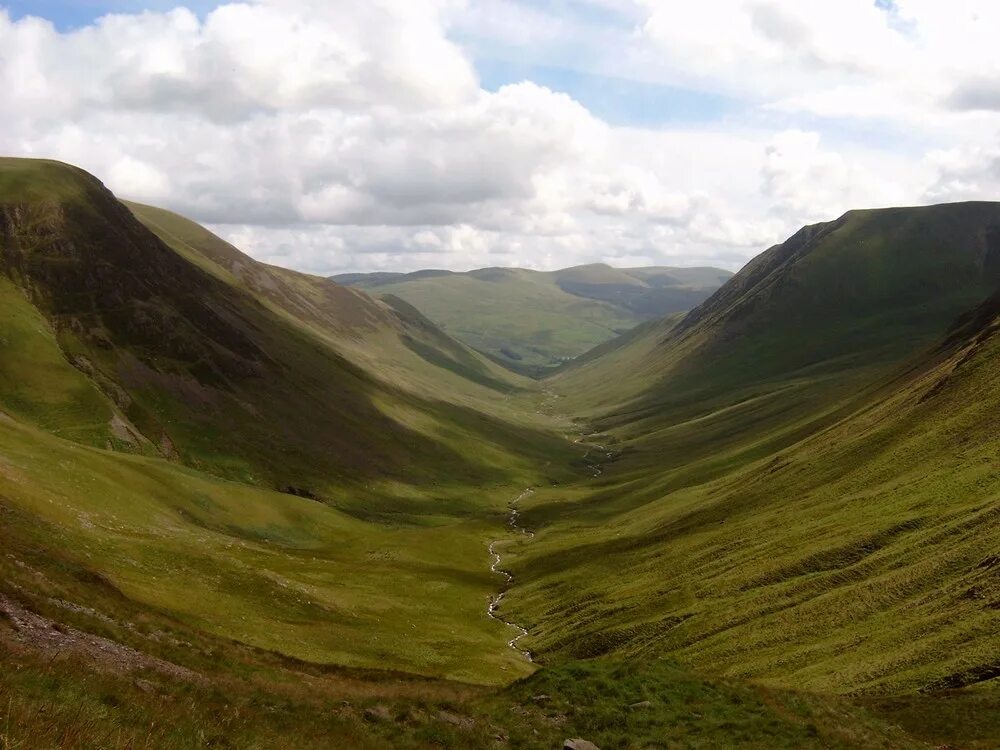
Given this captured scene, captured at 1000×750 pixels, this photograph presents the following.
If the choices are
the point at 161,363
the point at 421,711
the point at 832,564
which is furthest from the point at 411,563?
the point at 161,363

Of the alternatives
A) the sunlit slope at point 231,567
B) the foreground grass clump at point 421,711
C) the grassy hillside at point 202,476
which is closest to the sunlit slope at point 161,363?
the grassy hillside at point 202,476

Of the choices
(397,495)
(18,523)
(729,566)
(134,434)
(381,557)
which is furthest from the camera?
(397,495)

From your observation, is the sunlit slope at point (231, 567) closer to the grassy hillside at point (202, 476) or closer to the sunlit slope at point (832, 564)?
the grassy hillside at point (202, 476)

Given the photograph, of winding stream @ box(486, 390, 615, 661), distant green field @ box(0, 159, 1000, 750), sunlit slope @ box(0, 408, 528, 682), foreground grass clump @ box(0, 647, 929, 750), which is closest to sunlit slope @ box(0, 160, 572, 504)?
distant green field @ box(0, 159, 1000, 750)

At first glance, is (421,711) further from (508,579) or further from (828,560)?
(508,579)

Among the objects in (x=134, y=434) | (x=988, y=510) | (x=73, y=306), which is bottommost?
(x=134, y=434)

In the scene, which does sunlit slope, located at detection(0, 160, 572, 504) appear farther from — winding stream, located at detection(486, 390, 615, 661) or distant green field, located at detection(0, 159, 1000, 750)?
winding stream, located at detection(486, 390, 615, 661)

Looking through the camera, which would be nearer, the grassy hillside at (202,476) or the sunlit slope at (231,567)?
the sunlit slope at (231,567)

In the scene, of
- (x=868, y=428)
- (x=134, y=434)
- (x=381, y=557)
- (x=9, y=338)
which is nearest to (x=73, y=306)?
(x=9, y=338)

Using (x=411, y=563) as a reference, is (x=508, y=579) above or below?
below

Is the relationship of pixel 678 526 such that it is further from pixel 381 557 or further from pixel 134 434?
pixel 134 434

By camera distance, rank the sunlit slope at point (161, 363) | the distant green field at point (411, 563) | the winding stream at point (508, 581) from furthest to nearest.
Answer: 1. the sunlit slope at point (161, 363)
2. the winding stream at point (508, 581)
3. the distant green field at point (411, 563)
